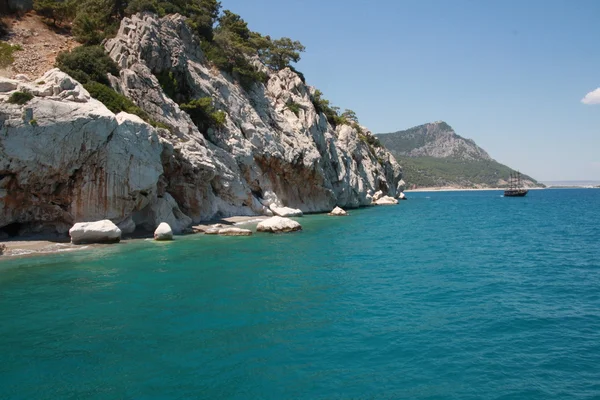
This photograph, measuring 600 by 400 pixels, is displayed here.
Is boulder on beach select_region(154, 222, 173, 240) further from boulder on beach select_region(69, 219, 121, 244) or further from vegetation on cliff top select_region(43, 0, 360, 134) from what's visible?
vegetation on cliff top select_region(43, 0, 360, 134)

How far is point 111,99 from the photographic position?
32656 millimetres

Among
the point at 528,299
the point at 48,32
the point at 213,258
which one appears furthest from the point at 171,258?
the point at 48,32

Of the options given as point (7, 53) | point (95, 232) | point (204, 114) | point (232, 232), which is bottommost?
point (232, 232)

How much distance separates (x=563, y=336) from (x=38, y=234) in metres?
29.6

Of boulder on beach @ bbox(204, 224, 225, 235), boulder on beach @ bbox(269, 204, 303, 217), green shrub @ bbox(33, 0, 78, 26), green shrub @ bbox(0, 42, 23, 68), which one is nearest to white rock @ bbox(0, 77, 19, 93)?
green shrub @ bbox(0, 42, 23, 68)

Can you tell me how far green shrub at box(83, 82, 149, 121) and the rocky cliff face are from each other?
2545 millimetres

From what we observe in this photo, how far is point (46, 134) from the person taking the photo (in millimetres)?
26344

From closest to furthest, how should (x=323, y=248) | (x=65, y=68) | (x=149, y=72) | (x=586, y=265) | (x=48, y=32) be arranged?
(x=586, y=265)
(x=323, y=248)
(x=65, y=68)
(x=149, y=72)
(x=48, y=32)

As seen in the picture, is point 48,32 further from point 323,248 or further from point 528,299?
point 528,299

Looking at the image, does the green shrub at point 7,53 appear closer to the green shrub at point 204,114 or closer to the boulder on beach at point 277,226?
the green shrub at point 204,114

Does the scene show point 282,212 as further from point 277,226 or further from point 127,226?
point 127,226

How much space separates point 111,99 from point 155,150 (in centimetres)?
597

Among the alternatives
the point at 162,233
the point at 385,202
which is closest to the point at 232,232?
the point at 162,233

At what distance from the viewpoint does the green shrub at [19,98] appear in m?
25.7
